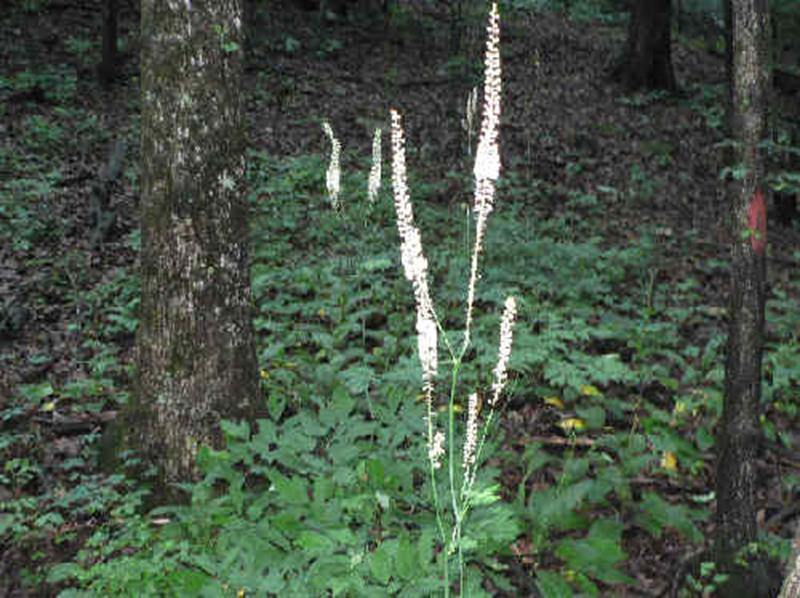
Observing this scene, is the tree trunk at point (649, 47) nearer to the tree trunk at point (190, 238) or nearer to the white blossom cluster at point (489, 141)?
the tree trunk at point (190, 238)

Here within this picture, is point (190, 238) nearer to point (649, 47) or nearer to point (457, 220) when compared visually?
point (457, 220)

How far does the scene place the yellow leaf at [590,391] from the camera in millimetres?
4715

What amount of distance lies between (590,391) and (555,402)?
261mm

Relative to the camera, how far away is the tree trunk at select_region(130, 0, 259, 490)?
358cm

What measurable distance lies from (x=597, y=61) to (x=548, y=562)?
15739 mm

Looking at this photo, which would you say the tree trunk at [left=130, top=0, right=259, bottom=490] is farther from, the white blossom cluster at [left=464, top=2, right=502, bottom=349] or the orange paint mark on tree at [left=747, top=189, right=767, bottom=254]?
the orange paint mark on tree at [left=747, top=189, right=767, bottom=254]

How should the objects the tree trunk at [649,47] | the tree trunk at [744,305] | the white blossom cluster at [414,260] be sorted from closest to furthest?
1. the white blossom cluster at [414,260]
2. the tree trunk at [744,305]
3. the tree trunk at [649,47]

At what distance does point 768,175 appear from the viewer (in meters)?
3.08

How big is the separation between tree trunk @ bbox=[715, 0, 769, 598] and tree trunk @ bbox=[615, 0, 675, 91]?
12.6 m

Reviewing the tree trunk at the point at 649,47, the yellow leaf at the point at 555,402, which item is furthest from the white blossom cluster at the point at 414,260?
the tree trunk at the point at 649,47

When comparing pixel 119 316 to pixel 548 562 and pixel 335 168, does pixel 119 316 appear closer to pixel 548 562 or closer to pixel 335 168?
pixel 335 168

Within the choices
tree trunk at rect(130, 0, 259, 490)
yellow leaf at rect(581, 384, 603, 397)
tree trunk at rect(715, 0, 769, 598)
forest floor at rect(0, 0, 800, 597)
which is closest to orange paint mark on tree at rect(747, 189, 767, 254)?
tree trunk at rect(715, 0, 769, 598)

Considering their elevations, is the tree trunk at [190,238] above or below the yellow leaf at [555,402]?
above

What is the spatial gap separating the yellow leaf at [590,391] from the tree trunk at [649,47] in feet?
38.2
